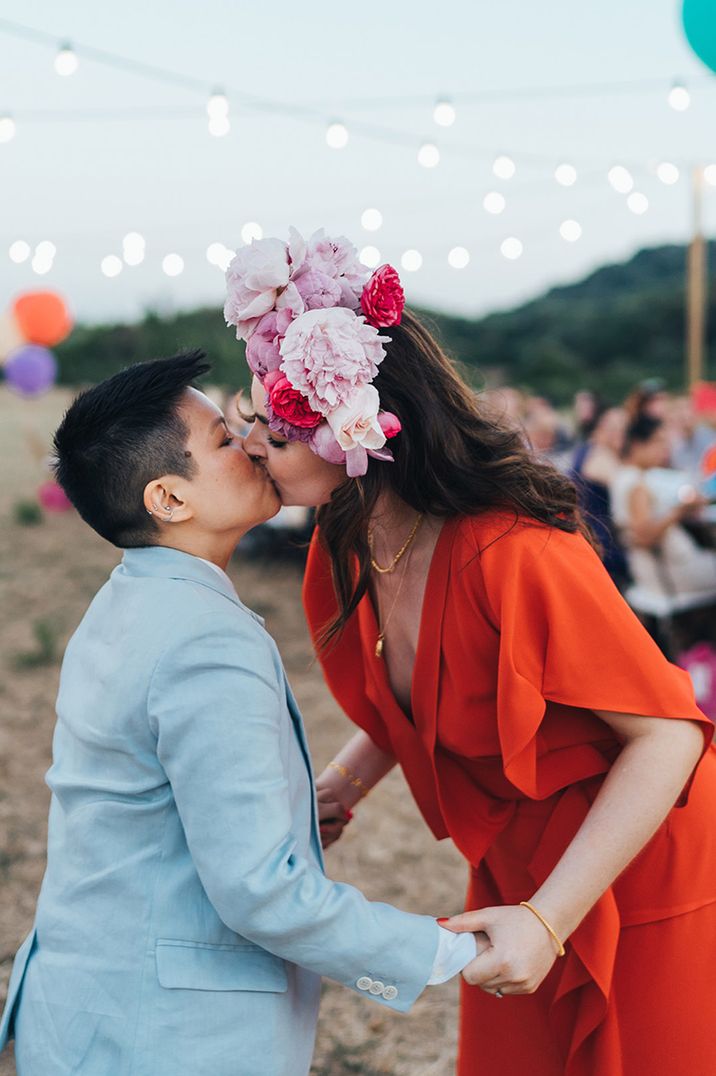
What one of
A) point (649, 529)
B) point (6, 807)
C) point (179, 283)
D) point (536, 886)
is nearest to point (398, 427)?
point (536, 886)

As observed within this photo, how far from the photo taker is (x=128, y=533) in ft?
4.98

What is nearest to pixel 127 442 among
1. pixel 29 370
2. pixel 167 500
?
pixel 167 500

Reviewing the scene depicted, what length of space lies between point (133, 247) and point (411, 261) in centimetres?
223

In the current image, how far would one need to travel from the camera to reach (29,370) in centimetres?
1018

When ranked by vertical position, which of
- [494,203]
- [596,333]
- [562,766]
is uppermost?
[494,203]

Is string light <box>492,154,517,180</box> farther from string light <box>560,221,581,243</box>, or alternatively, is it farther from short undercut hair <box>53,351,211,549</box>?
short undercut hair <box>53,351,211,549</box>

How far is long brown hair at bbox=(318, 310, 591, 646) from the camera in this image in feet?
5.24

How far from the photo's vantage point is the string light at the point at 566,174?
7.22m

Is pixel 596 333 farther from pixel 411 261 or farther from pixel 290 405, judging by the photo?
pixel 290 405

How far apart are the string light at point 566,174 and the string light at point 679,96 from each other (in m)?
1.54

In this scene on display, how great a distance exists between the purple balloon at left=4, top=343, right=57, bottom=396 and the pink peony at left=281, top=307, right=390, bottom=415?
9.36 meters

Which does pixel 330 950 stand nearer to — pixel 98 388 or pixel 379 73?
pixel 98 388

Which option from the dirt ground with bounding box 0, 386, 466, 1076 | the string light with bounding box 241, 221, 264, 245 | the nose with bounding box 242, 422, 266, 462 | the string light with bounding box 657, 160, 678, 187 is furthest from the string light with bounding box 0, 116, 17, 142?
the nose with bounding box 242, 422, 266, 462

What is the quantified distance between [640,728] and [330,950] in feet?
1.92
